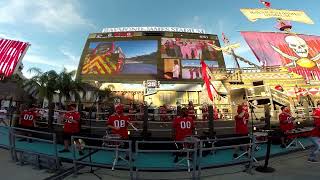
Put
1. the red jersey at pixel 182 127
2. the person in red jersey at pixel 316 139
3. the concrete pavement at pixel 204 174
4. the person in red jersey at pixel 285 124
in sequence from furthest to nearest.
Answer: the person in red jersey at pixel 285 124, the person in red jersey at pixel 316 139, the red jersey at pixel 182 127, the concrete pavement at pixel 204 174

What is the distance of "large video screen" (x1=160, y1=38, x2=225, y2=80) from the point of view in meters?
59.1

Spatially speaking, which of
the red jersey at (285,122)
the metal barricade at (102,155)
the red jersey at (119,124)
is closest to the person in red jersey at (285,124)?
the red jersey at (285,122)

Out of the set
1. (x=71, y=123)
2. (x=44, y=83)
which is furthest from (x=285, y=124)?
(x=44, y=83)

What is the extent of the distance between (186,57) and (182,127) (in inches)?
2026

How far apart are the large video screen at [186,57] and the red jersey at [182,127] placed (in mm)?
48370

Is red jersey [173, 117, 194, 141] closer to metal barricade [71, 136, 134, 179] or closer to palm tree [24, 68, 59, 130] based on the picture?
metal barricade [71, 136, 134, 179]

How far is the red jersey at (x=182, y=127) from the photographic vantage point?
10008 mm

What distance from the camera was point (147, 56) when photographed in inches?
2391

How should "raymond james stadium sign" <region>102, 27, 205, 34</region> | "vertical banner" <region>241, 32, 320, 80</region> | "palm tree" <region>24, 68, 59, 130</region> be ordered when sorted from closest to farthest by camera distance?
1. "palm tree" <region>24, 68, 59, 130</region>
2. "vertical banner" <region>241, 32, 320, 80</region>
3. "raymond james stadium sign" <region>102, 27, 205, 34</region>

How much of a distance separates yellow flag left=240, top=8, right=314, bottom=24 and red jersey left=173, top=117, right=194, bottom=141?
63500mm

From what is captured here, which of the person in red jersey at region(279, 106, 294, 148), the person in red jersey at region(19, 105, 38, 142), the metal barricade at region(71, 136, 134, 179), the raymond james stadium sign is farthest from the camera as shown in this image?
Result: the raymond james stadium sign

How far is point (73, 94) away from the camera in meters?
33.0

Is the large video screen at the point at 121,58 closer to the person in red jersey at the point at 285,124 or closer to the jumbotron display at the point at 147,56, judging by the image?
the jumbotron display at the point at 147,56

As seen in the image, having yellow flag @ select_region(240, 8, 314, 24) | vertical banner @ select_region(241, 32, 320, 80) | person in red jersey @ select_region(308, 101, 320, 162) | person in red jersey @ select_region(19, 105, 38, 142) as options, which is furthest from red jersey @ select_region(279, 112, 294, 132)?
yellow flag @ select_region(240, 8, 314, 24)
